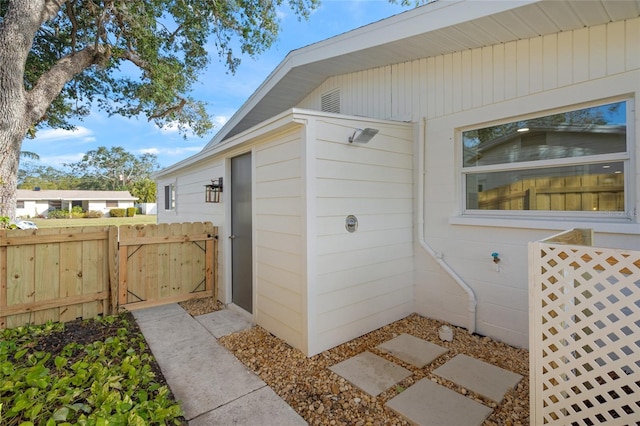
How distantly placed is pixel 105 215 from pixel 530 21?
41853 millimetres

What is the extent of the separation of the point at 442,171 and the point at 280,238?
7.33 feet

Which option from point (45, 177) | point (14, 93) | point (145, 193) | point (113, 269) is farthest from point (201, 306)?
point (45, 177)

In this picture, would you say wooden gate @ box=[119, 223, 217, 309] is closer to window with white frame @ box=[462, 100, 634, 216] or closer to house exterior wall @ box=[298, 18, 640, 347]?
house exterior wall @ box=[298, 18, 640, 347]

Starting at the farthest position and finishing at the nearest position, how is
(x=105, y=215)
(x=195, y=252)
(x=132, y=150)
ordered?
(x=132, y=150) < (x=105, y=215) < (x=195, y=252)

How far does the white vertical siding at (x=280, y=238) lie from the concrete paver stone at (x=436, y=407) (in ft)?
3.76

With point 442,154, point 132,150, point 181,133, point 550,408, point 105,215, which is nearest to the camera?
point 550,408

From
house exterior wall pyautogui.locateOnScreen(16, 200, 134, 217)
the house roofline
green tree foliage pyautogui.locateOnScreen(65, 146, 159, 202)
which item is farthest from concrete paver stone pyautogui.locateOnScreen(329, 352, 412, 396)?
green tree foliage pyautogui.locateOnScreen(65, 146, 159, 202)

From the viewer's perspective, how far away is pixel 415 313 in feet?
13.8

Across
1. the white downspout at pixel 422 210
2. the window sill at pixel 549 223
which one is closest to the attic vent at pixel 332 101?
the white downspout at pixel 422 210

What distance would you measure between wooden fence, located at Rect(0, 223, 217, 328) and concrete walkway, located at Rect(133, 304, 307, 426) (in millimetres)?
561

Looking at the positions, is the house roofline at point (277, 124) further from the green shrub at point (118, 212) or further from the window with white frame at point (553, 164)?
the green shrub at point (118, 212)

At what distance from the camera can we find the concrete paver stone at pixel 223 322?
12.5 ft

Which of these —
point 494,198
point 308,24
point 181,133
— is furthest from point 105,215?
point 494,198

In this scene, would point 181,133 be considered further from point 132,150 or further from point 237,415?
point 132,150
